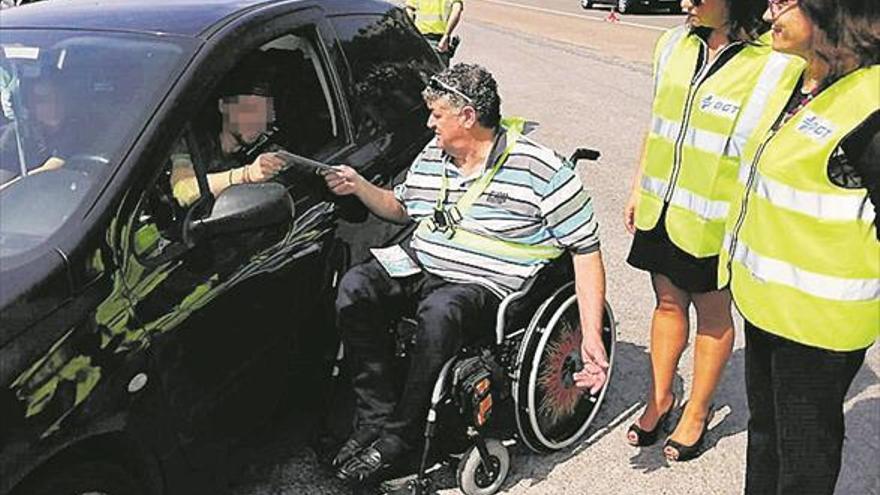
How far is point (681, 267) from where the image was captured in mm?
3213

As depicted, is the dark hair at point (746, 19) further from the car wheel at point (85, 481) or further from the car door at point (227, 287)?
the car wheel at point (85, 481)

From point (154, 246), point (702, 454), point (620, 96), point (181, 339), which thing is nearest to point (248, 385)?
point (181, 339)

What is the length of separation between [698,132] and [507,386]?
105cm

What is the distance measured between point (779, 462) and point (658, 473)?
0.92 metres

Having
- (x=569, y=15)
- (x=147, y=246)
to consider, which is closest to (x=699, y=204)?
(x=147, y=246)

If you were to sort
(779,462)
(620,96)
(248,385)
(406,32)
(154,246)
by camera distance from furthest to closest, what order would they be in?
(620,96) → (406,32) → (248,385) → (779,462) → (154,246)

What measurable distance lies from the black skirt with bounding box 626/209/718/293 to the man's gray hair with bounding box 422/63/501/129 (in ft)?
2.26

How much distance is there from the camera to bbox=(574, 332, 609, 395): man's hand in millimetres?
3129

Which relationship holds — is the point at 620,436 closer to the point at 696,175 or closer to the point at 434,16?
the point at 696,175

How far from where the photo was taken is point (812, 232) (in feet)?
7.30

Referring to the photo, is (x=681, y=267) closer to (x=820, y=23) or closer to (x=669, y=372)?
(x=669, y=372)

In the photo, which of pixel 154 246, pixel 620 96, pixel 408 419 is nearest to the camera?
pixel 154 246

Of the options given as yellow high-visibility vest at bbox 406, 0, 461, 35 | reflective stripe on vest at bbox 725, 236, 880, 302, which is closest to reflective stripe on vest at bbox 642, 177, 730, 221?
reflective stripe on vest at bbox 725, 236, 880, 302

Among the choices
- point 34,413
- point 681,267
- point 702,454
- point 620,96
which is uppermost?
point 34,413
